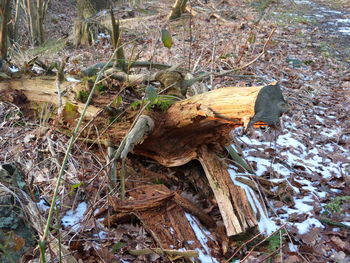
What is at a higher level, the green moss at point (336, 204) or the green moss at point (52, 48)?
the green moss at point (52, 48)

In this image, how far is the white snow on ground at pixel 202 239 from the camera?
2888 millimetres

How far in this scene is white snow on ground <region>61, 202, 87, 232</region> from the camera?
118 inches

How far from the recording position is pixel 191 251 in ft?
9.13

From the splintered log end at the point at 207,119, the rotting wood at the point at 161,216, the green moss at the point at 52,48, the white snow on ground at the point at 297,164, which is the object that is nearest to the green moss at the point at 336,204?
the white snow on ground at the point at 297,164

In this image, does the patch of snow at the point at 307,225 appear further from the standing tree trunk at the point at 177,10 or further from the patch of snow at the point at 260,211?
the standing tree trunk at the point at 177,10

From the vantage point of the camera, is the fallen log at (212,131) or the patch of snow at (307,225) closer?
the fallen log at (212,131)

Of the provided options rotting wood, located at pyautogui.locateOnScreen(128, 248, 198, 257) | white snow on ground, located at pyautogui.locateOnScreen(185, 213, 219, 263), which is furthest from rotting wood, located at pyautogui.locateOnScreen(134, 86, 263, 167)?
rotting wood, located at pyautogui.locateOnScreen(128, 248, 198, 257)

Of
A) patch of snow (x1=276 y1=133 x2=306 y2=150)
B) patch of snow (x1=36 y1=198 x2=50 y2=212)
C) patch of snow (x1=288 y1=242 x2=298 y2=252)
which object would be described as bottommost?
patch of snow (x1=288 y1=242 x2=298 y2=252)

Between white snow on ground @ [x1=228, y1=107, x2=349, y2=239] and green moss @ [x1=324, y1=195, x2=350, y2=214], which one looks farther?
green moss @ [x1=324, y1=195, x2=350, y2=214]

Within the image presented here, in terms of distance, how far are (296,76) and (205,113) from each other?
5.01 meters

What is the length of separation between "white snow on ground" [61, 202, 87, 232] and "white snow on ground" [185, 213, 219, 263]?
105cm

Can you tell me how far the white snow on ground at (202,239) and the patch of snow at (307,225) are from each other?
3.35ft

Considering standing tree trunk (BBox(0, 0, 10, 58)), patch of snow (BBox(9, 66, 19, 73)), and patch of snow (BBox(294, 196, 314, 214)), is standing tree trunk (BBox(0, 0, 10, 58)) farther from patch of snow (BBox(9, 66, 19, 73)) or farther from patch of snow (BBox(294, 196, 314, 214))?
patch of snow (BBox(294, 196, 314, 214))

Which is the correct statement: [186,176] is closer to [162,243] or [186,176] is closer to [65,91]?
[162,243]
